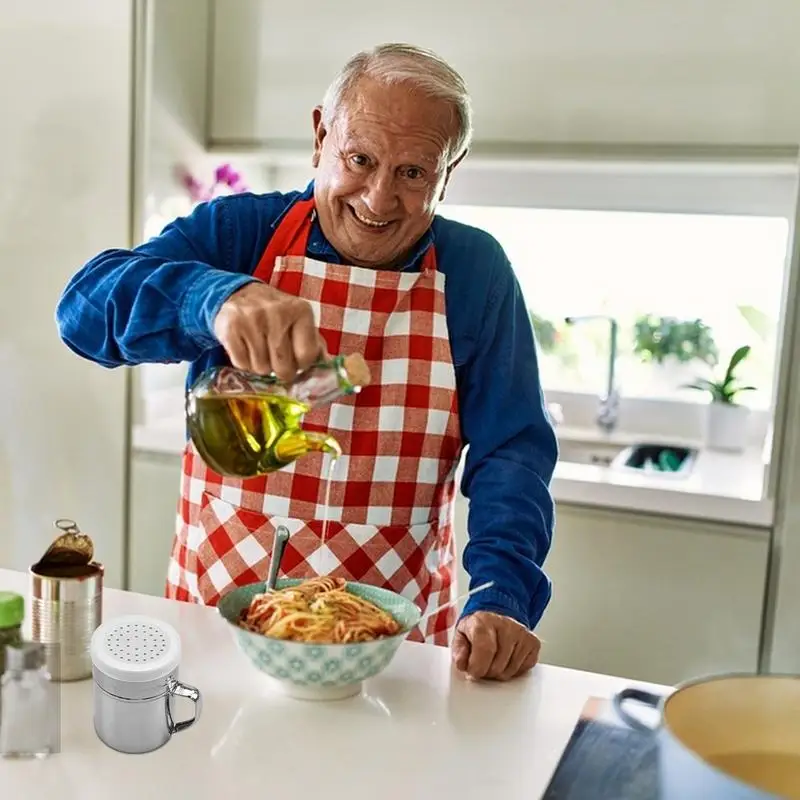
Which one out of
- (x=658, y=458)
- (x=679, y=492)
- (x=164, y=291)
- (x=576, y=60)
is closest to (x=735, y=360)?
(x=658, y=458)

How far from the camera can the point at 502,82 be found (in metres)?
2.00

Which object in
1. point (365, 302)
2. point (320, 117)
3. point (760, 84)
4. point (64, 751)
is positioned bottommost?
point (64, 751)

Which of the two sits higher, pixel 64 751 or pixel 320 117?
pixel 320 117

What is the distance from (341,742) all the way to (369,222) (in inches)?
25.1

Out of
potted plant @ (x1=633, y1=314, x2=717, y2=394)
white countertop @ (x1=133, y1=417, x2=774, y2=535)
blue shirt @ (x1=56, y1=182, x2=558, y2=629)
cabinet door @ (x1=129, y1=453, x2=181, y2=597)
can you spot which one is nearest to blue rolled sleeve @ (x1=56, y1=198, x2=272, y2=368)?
blue shirt @ (x1=56, y1=182, x2=558, y2=629)

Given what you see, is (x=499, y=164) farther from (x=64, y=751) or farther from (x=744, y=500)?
(x=64, y=751)

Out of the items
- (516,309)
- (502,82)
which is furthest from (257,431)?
(502,82)

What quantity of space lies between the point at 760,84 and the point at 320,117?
3.09 feet

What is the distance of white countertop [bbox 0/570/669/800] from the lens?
0.79m

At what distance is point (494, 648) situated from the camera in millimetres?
1012

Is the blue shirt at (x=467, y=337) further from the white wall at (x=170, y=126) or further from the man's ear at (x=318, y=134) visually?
the white wall at (x=170, y=126)

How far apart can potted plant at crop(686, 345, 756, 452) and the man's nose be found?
3.82 feet

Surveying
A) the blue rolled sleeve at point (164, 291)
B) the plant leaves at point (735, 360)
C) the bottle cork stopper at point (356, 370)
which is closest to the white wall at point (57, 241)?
the blue rolled sleeve at point (164, 291)

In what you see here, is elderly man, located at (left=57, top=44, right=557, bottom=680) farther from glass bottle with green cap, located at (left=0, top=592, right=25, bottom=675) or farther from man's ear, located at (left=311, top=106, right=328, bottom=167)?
glass bottle with green cap, located at (left=0, top=592, right=25, bottom=675)
